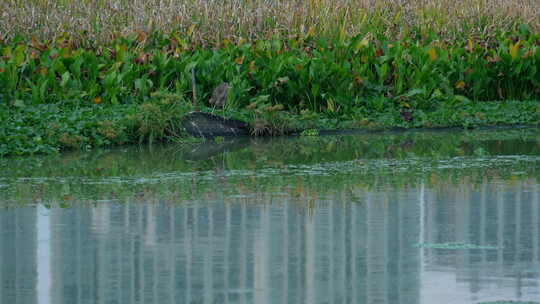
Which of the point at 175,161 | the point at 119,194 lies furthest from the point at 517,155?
the point at 119,194

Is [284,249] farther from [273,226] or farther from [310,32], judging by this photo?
[310,32]

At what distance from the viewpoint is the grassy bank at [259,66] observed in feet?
53.6

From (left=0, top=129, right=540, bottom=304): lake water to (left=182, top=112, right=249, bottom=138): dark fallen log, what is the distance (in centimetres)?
163

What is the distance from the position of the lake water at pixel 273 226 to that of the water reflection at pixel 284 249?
0.02 metres

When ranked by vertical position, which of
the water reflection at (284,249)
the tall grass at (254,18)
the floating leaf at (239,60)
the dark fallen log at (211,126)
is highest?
the tall grass at (254,18)

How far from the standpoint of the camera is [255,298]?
271 inches

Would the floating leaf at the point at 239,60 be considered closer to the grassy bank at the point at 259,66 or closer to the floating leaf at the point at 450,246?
the grassy bank at the point at 259,66

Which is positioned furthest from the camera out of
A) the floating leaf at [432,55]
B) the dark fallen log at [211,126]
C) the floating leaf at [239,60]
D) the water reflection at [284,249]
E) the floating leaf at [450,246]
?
the floating leaf at [432,55]


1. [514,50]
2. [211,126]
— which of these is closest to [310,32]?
[514,50]

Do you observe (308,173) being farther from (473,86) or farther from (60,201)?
(473,86)

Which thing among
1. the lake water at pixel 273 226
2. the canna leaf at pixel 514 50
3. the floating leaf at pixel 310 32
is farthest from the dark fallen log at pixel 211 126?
the canna leaf at pixel 514 50

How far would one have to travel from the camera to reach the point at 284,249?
27.2 ft

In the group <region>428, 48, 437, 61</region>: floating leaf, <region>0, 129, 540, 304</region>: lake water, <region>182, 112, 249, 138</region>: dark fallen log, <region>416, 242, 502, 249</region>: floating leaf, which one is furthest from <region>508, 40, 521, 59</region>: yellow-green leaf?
<region>416, 242, 502, 249</region>: floating leaf

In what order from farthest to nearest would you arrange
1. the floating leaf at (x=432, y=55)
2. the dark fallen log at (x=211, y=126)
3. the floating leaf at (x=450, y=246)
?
1. the floating leaf at (x=432, y=55)
2. the dark fallen log at (x=211, y=126)
3. the floating leaf at (x=450, y=246)
